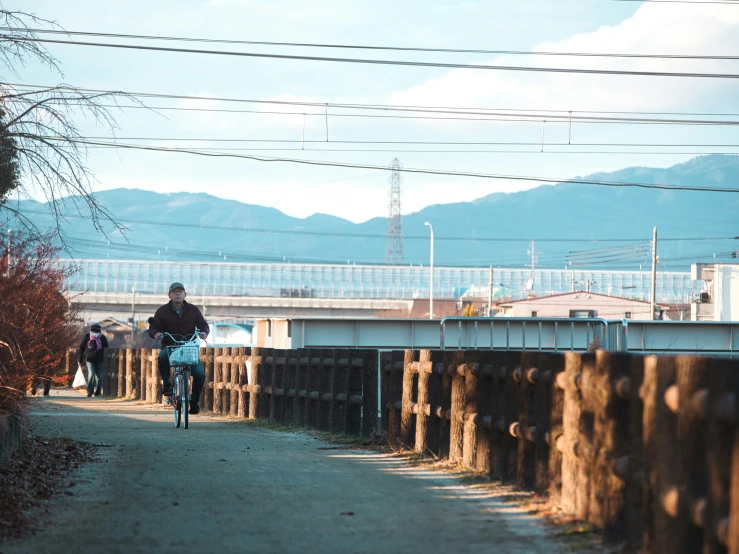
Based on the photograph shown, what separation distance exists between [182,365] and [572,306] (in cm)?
10490

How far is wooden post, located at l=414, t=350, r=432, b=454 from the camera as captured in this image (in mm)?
11430

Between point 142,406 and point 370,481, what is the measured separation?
15128mm

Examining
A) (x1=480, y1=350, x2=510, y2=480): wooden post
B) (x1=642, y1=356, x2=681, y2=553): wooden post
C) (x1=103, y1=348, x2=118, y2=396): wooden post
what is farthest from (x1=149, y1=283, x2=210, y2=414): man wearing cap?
(x1=103, y1=348, x2=118, y2=396): wooden post

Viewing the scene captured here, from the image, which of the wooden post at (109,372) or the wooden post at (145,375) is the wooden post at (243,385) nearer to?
the wooden post at (145,375)

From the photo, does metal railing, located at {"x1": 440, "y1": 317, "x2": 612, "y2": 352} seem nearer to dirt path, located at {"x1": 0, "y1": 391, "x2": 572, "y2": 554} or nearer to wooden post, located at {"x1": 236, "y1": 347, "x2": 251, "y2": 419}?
wooden post, located at {"x1": 236, "y1": 347, "x2": 251, "y2": 419}

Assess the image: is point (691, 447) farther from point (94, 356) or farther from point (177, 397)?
point (94, 356)

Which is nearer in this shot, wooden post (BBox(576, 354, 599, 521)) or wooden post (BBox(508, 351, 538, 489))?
wooden post (BBox(576, 354, 599, 521))

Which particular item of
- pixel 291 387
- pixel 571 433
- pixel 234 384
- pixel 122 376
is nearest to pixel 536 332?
pixel 122 376

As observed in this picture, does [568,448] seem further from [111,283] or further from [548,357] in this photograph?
[111,283]

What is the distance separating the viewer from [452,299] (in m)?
135

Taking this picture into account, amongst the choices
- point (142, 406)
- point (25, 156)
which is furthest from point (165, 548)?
point (142, 406)

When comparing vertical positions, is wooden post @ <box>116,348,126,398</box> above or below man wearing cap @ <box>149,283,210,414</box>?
below

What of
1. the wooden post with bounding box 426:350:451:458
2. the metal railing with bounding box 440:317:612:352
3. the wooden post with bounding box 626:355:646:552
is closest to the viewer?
the wooden post with bounding box 626:355:646:552

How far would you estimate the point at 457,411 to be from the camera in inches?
407
